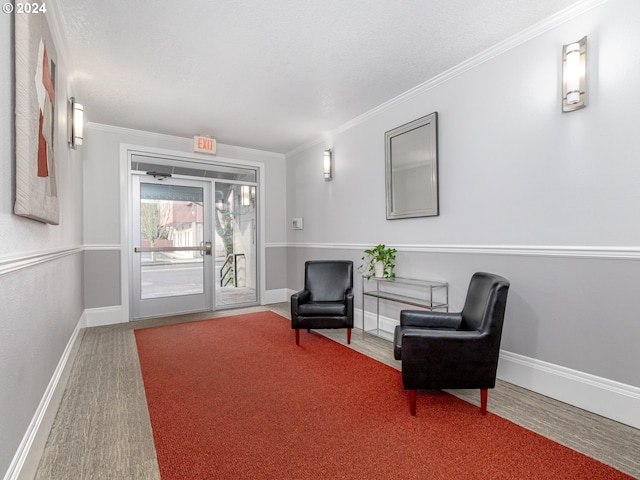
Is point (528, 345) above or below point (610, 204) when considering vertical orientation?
below

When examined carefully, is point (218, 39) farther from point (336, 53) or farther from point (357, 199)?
point (357, 199)

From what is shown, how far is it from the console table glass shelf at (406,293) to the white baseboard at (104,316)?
3235mm

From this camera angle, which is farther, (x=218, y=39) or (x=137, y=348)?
(x=137, y=348)

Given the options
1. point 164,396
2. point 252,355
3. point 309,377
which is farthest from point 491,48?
point 164,396

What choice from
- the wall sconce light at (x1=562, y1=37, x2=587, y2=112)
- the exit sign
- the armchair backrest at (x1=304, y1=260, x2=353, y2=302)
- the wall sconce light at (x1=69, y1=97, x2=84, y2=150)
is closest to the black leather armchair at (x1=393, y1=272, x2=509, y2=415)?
the wall sconce light at (x1=562, y1=37, x2=587, y2=112)

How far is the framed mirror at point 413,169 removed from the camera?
10.5 ft

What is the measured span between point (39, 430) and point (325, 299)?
2.68m

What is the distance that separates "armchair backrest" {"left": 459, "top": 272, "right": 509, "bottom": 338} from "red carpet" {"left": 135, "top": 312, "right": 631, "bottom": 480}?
1.82 ft

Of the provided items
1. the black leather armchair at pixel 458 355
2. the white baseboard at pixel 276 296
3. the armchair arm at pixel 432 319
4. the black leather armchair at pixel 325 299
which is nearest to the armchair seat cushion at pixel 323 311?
the black leather armchair at pixel 325 299

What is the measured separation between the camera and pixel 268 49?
264 centimetres

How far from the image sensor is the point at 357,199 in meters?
4.21

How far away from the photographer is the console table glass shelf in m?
3.12

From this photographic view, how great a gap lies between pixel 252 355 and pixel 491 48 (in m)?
3.37

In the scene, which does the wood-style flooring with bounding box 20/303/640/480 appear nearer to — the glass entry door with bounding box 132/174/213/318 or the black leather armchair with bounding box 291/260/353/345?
the black leather armchair with bounding box 291/260/353/345
